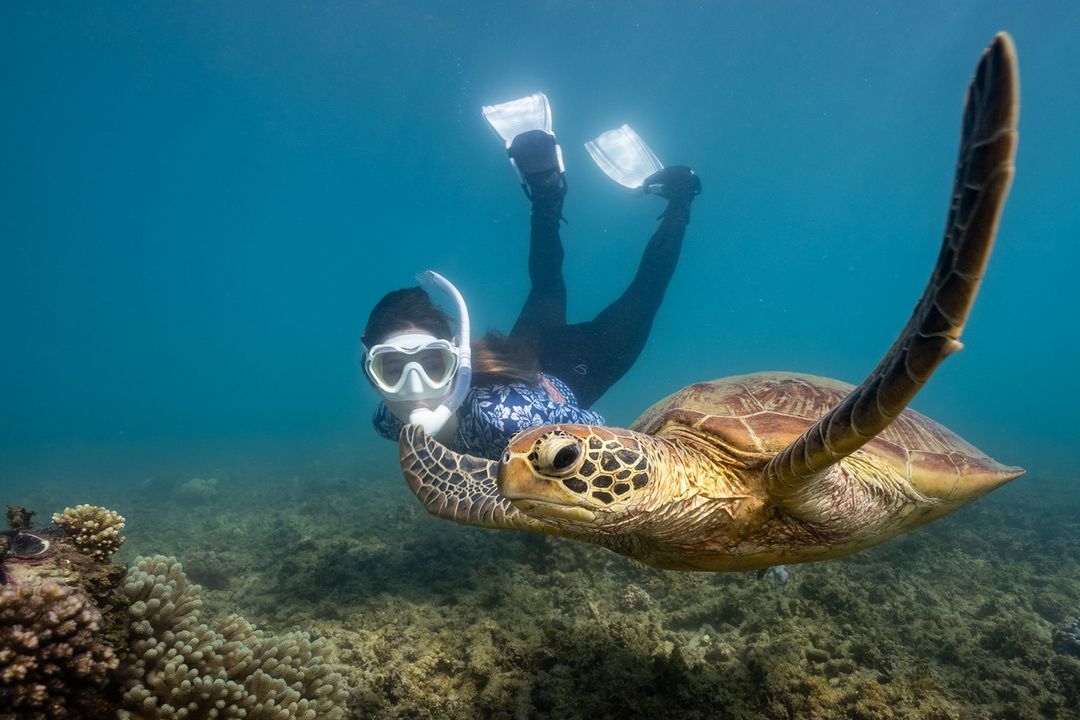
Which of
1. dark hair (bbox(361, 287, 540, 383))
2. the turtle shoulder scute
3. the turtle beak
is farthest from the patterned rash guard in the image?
the turtle beak

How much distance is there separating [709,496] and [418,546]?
3411mm

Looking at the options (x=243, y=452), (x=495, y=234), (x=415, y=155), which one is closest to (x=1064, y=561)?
(x=243, y=452)

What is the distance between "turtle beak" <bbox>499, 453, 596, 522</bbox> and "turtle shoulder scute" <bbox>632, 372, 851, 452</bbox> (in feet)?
3.12

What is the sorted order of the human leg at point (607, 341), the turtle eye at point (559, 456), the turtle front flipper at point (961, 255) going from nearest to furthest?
1. the turtle front flipper at point (961, 255)
2. the turtle eye at point (559, 456)
3. the human leg at point (607, 341)

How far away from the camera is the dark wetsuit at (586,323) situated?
23.9 feet

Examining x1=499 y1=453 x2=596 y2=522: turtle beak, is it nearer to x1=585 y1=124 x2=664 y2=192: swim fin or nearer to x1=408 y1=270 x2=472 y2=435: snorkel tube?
x1=408 y1=270 x2=472 y2=435: snorkel tube

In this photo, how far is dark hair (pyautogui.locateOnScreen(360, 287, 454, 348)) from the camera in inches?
Answer: 188

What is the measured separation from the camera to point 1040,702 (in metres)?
2.37

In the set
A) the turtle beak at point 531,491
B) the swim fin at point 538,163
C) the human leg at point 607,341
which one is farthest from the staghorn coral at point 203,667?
the swim fin at point 538,163

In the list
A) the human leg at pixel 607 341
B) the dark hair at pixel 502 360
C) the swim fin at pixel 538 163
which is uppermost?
the swim fin at pixel 538 163

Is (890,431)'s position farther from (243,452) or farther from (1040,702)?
(243,452)

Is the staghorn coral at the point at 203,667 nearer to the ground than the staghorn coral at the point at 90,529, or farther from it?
nearer to the ground

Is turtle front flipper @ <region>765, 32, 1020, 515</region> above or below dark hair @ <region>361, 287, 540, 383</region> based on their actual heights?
below

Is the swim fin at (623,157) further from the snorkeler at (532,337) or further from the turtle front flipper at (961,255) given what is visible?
the turtle front flipper at (961,255)
